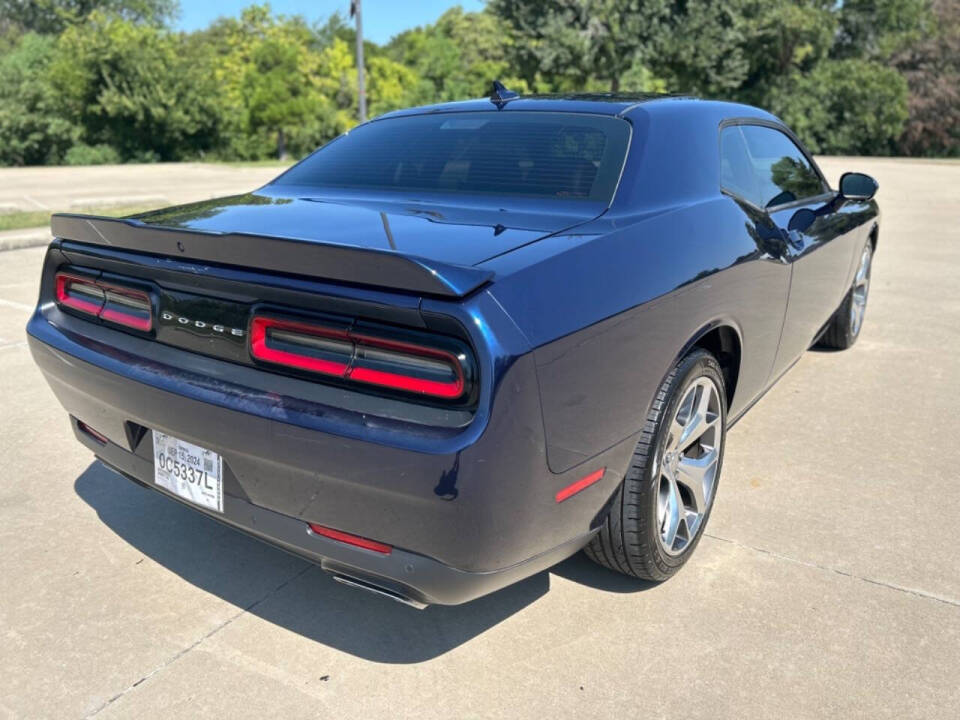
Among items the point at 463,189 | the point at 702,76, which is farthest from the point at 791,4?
the point at 463,189

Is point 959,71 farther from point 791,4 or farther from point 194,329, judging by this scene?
point 194,329

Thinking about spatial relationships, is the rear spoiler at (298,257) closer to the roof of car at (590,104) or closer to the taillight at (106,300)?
the taillight at (106,300)

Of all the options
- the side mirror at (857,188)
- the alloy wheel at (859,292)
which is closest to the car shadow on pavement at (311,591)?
the side mirror at (857,188)

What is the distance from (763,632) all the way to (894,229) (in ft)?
36.1

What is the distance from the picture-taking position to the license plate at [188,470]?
227cm

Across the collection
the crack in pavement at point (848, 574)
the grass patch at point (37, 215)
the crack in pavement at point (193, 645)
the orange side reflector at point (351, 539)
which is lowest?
the crack in pavement at point (848, 574)

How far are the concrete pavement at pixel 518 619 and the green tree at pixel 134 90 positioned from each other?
35.2m

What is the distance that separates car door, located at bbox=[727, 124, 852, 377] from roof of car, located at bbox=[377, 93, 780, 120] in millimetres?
287

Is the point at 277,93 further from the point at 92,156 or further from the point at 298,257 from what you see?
the point at 298,257

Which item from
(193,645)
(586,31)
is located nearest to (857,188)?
(193,645)

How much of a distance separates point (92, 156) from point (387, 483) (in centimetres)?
3758

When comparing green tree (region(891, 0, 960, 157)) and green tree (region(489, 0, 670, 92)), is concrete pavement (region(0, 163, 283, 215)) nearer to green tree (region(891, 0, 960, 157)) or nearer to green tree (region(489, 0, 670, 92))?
green tree (region(489, 0, 670, 92))

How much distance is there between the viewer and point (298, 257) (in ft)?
6.69

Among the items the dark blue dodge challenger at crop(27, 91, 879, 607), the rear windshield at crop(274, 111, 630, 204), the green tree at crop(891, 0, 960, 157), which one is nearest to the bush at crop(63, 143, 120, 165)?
the green tree at crop(891, 0, 960, 157)
